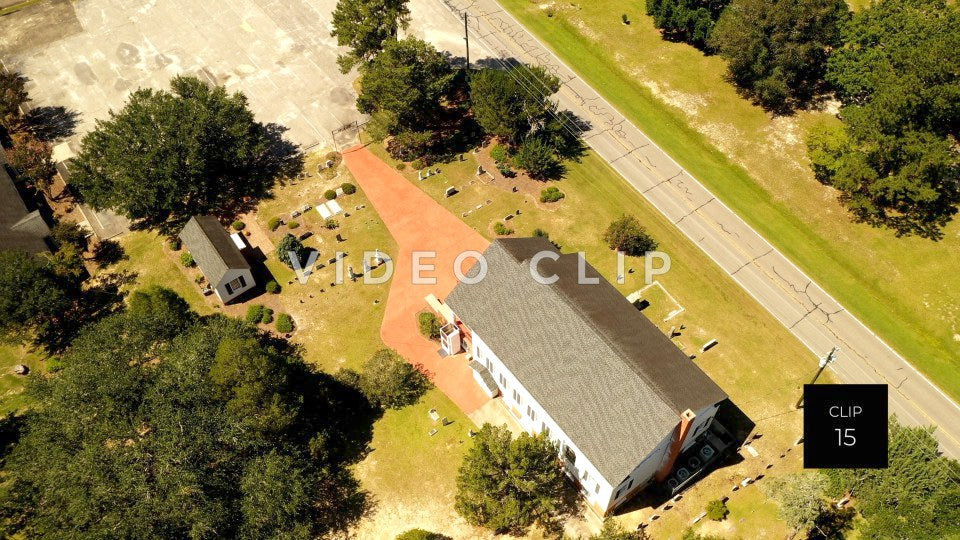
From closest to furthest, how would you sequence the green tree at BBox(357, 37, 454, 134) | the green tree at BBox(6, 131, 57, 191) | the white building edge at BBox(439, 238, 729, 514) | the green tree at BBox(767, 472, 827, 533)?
the green tree at BBox(767, 472, 827, 533) → the white building edge at BBox(439, 238, 729, 514) → the green tree at BBox(357, 37, 454, 134) → the green tree at BBox(6, 131, 57, 191)

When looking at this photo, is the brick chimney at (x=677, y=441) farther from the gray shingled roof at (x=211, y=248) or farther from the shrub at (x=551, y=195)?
the gray shingled roof at (x=211, y=248)

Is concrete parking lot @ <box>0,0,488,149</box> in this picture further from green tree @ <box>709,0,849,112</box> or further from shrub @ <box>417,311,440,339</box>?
green tree @ <box>709,0,849,112</box>

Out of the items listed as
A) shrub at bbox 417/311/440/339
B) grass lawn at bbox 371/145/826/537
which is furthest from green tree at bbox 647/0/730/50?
shrub at bbox 417/311/440/339

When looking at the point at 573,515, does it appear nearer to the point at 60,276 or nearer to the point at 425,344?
the point at 425,344

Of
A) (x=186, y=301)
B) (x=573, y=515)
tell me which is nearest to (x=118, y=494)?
(x=186, y=301)

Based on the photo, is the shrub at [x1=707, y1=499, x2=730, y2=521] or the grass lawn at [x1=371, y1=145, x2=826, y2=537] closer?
the shrub at [x1=707, y1=499, x2=730, y2=521]
